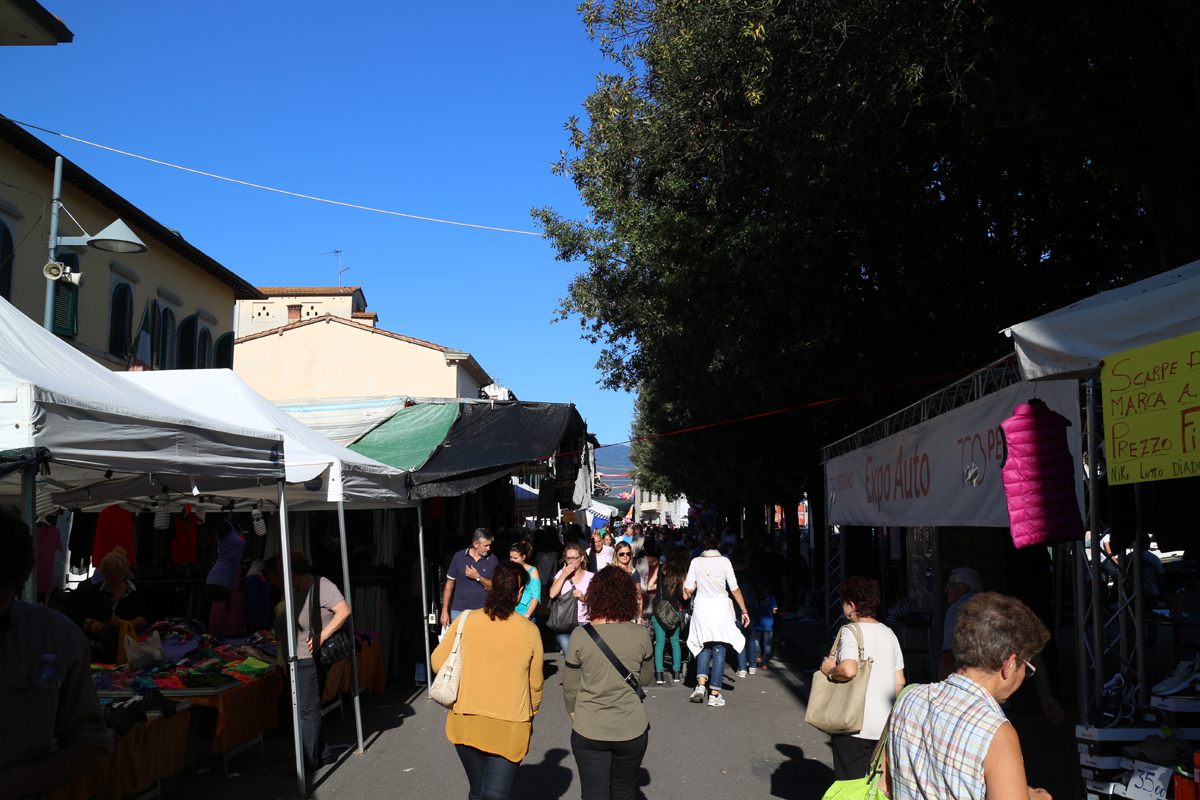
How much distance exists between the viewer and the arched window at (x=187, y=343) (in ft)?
70.1

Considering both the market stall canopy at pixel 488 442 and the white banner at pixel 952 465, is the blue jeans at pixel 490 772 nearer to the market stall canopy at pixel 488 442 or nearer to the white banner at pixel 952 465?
the white banner at pixel 952 465

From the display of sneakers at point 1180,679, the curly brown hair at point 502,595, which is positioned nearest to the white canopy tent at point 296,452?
the curly brown hair at point 502,595

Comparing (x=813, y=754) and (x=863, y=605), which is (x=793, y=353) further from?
(x=863, y=605)

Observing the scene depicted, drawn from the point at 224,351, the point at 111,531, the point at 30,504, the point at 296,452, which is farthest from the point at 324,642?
the point at 224,351

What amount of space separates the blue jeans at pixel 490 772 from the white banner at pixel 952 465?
11.7ft

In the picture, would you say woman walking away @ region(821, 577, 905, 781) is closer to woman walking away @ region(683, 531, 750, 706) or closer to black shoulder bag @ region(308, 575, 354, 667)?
black shoulder bag @ region(308, 575, 354, 667)

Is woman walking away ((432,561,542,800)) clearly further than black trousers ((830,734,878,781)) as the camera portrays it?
No

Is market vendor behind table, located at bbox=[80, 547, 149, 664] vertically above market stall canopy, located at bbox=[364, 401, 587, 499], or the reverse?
market stall canopy, located at bbox=[364, 401, 587, 499]

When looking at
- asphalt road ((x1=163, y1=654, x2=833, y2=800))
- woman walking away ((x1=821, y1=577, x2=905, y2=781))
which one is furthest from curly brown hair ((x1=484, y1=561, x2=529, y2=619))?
asphalt road ((x1=163, y1=654, x2=833, y2=800))

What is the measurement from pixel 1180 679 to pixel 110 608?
27.0ft

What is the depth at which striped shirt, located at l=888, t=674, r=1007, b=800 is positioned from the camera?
8.59 feet

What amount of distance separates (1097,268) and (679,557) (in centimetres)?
675

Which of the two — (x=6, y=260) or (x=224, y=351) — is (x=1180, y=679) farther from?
(x=224, y=351)

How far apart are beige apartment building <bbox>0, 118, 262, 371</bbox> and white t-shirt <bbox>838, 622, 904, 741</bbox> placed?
45.2ft
